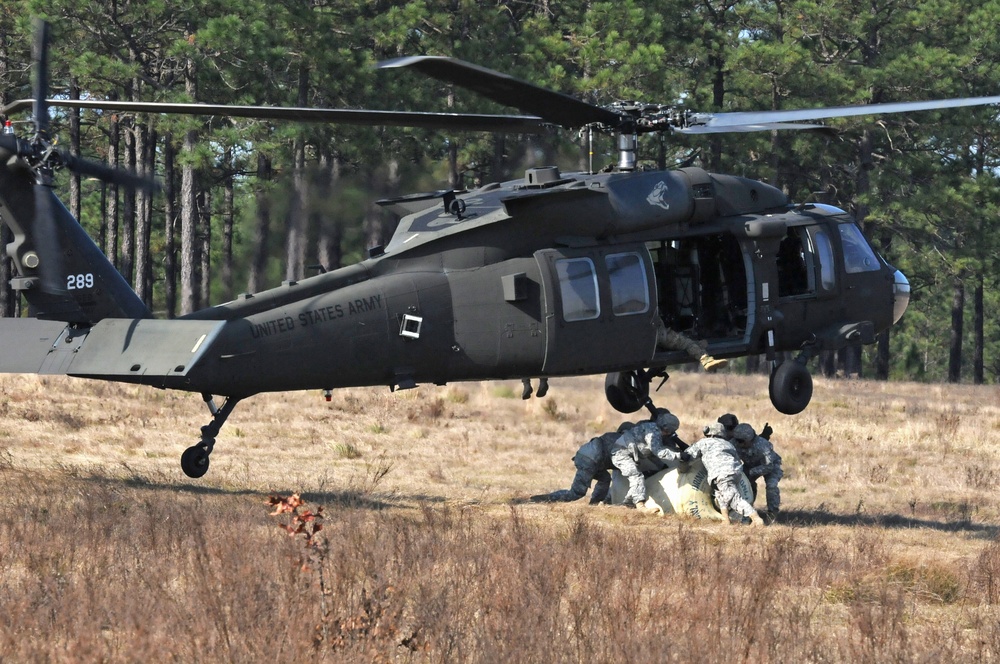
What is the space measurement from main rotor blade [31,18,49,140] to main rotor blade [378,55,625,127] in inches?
131

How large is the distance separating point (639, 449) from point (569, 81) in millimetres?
23280

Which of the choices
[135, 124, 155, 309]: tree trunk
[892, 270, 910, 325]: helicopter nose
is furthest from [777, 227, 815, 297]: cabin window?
[135, 124, 155, 309]: tree trunk

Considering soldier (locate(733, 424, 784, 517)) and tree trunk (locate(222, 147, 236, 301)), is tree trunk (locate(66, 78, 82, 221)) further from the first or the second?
soldier (locate(733, 424, 784, 517))

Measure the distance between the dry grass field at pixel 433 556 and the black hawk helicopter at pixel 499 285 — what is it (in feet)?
5.16

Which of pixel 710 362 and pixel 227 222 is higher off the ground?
pixel 227 222

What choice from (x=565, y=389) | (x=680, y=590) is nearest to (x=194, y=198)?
(x=565, y=389)

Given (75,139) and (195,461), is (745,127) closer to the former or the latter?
(195,461)

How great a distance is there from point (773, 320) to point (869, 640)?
7197 mm

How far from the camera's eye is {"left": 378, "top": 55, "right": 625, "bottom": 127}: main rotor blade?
1006 cm

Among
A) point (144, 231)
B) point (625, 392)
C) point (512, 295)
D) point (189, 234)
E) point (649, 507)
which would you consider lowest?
point (649, 507)

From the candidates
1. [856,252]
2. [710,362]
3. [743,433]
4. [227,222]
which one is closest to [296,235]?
[710,362]

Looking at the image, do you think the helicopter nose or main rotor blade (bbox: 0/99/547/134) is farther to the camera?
the helicopter nose

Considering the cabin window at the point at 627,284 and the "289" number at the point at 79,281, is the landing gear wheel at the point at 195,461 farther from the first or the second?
the cabin window at the point at 627,284

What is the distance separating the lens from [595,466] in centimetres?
1449
